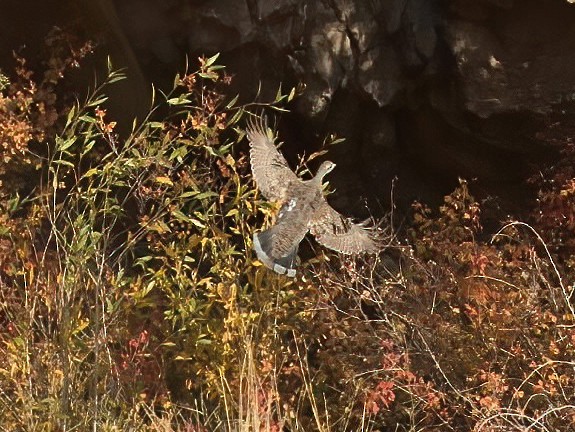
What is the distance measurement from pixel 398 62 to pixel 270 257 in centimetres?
213

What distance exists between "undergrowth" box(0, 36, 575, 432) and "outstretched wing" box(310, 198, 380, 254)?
19cm

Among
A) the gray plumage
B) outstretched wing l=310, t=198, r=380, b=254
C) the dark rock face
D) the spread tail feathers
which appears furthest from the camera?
the dark rock face

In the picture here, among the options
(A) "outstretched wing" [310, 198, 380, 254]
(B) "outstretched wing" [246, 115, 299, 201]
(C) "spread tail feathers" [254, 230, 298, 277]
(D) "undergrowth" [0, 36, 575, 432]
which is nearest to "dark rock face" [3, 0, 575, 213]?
(D) "undergrowth" [0, 36, 575, 432]

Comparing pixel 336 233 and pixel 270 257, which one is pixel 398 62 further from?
pixel 270 257

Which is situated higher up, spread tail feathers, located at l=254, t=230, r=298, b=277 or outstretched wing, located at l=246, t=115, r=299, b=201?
outstretched wing, located at l=246, t=115, r=299, b=201

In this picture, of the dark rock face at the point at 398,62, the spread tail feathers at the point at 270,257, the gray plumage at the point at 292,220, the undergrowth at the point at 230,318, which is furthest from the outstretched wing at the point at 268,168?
the dark rock face at the point at 398,62

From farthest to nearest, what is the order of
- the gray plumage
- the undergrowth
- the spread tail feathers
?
1. the gray plumage
2. the spread tail feathers
3. the undergrowth

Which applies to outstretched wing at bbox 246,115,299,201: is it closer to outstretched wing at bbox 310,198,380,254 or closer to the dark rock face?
outstretched wing at bbox 310,198,380,254

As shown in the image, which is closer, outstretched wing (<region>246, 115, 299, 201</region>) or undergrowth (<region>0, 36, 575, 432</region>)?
undergrowth (<region>0, 36, 575, 432</region>)

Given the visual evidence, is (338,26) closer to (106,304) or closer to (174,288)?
(174,288)

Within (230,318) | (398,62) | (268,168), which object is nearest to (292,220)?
(268,168)

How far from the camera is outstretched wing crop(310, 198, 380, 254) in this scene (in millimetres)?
4883

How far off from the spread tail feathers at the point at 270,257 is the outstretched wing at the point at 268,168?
0.25 meters

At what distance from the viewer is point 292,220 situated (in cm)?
483
